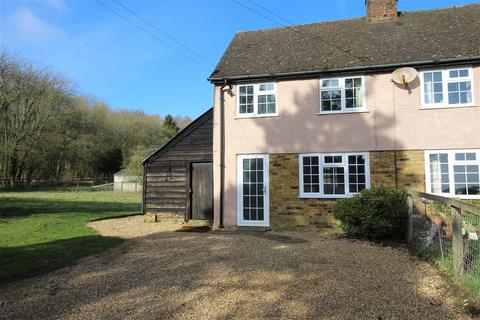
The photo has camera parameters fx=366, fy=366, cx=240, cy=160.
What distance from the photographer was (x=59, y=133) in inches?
1704

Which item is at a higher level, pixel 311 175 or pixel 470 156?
pixel 470 156

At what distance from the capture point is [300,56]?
42.1 ft

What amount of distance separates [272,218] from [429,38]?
25.7 ft

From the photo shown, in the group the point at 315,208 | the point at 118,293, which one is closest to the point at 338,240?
the point at 315,208

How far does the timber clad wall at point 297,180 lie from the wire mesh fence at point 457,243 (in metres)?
2.13

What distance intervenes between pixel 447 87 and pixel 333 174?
13.7ft

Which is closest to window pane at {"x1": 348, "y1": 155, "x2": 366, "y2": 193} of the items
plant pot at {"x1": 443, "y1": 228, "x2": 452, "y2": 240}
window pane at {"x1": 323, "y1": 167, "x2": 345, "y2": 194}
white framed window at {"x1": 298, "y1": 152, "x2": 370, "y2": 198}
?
white framed window at {"x1": 298, "y1": 152, "x2": 370, "y2": 198}

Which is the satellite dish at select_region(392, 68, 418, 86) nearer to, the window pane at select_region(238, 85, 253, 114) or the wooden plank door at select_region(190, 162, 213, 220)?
the window pane at select_region(238, 85, 253, 114)

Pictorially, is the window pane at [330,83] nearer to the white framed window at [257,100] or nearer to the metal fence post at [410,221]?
the white framed window at [257,100]

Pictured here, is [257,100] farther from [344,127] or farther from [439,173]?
[439,173]

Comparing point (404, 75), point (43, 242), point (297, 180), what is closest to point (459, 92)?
point (404, 75)

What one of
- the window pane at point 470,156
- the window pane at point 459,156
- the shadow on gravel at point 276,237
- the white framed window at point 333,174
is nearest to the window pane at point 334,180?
the white framed window at point 333,174

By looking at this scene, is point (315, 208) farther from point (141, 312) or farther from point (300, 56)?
point (141, 312)

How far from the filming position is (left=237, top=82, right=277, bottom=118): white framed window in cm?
1236
